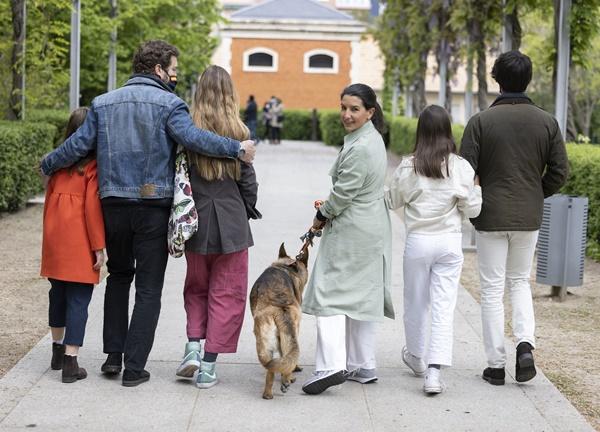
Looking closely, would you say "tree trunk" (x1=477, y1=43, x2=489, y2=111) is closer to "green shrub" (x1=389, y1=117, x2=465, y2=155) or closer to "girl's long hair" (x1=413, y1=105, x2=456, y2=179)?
"green shrub" (x1=389, y1=117, x2=465, y2=155)

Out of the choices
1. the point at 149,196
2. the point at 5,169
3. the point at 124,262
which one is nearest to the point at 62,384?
the point at 124,262

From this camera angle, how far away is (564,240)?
974 centimetres

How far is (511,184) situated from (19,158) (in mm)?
9643

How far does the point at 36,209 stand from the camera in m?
16.2

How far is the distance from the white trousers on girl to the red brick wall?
1925 inches

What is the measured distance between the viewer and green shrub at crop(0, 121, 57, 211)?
14.2 m

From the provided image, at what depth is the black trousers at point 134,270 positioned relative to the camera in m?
6.37

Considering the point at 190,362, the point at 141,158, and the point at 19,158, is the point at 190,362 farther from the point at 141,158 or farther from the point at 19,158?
the point at 19,158

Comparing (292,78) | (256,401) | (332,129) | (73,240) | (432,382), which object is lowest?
(256,401)

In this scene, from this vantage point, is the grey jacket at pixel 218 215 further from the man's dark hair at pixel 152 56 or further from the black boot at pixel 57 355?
the black boot at pixel 57 355

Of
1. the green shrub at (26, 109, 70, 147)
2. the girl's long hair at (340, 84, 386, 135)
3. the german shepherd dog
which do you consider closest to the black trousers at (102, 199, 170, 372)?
the german shepherd dog

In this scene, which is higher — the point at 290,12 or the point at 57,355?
the point at 290,12

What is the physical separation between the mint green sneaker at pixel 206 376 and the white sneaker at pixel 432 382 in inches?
50.4

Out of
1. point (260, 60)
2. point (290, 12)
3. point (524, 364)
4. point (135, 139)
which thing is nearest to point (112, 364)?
point (135, 139)
